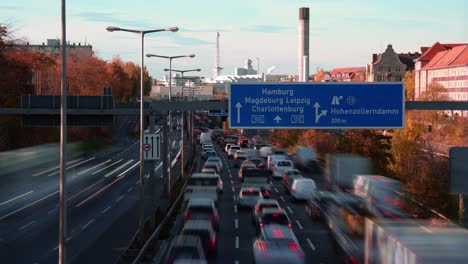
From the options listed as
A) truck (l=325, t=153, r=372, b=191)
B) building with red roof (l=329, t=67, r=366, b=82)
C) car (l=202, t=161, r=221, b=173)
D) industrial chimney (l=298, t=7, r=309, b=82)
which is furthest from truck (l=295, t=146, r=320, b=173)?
building with red roof (l=329, t=67, r=366, b=82)

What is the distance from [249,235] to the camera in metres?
26.0

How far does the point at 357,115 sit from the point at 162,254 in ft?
26.8

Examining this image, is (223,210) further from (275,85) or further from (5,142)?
(5,142)

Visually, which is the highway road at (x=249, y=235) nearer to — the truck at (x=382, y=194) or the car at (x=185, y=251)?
the truck at (x=382, y=194)

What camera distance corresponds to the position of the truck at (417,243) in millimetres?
11188

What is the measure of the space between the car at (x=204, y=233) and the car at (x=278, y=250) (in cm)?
193

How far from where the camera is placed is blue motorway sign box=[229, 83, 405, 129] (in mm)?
20547

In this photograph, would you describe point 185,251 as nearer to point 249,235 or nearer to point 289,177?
point 249,235

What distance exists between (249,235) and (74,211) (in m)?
11.2

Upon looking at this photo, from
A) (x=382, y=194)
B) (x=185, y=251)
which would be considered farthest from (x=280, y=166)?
(x=185, y=251)

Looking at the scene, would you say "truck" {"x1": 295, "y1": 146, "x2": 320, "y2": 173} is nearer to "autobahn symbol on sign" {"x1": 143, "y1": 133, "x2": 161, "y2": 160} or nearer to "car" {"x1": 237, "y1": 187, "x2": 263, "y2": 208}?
"car" {"x1": 237, "y1": 187, "x2": 263, "y2": 208}

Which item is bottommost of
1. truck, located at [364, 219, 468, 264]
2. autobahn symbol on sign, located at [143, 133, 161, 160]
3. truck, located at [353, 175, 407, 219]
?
truck, located at [353, 175, 407, 219]

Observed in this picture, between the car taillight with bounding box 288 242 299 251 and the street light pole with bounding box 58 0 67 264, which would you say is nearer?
the street light pole with bounding box 58 0 67 264

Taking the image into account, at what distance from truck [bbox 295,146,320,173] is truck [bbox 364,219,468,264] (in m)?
36.5
